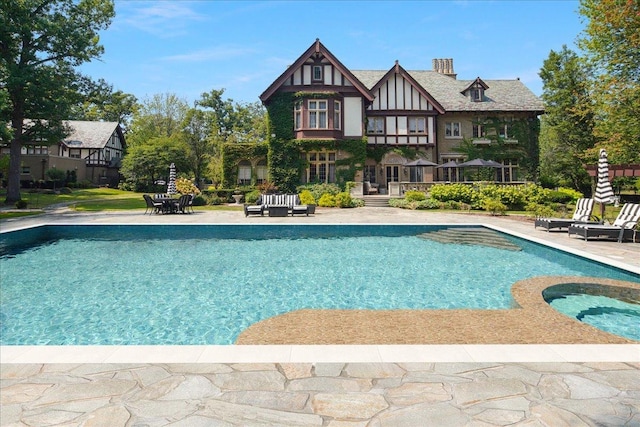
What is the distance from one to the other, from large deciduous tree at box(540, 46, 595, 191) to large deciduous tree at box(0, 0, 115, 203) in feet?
137

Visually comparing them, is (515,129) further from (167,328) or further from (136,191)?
(136,191)

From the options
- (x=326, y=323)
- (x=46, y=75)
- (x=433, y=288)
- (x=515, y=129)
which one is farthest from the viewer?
(x=515, y=129)

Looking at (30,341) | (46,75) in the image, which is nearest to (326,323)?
(30,341)

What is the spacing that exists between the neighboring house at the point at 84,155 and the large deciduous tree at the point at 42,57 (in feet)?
56.5

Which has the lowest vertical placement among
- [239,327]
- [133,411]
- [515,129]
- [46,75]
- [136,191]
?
[239,327]

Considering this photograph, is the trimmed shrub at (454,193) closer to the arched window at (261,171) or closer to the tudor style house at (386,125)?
the tudor style house at (386,125)

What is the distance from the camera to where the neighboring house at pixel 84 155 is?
4262cm

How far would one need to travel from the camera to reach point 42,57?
90.2 feet

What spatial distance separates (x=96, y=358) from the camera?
13.4ft

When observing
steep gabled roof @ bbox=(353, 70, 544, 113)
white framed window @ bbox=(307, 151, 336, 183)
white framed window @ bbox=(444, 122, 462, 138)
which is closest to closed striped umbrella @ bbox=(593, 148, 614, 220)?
white framed window @ bbox=(307, 151, 336, 183)

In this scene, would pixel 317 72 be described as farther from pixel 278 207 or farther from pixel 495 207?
pixel 495 207

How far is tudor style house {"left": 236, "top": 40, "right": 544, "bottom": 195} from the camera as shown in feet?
100

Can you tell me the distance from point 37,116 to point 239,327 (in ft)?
95.1

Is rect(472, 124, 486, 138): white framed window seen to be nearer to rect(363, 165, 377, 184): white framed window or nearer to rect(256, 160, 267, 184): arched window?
rect(363, 165, 377, 184): white framed window
